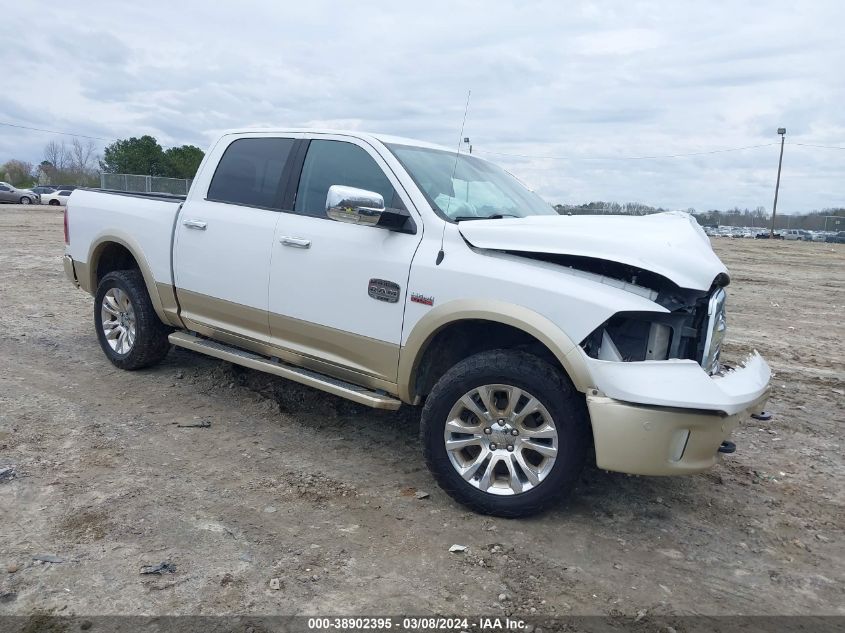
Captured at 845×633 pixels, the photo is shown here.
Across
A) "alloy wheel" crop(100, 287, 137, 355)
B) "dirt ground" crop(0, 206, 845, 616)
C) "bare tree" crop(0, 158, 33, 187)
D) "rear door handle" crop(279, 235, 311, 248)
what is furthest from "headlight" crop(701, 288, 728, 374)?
"bare tree" crop(0, 158, 33, 187)

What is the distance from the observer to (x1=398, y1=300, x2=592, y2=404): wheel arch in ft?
11.4

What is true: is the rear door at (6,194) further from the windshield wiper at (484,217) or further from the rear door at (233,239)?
the windshield wiper at (484,217)

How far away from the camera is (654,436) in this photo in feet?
10.8

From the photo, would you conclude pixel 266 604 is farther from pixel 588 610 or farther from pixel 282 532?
pixel 588 610

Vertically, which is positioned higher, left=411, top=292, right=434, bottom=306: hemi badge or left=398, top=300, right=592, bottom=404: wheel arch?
left=411, top=292, right=434, bottom=306: hemi badge

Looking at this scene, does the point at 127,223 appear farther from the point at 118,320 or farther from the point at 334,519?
the point at 334,519

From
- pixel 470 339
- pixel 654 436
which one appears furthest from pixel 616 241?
pixel 470 339

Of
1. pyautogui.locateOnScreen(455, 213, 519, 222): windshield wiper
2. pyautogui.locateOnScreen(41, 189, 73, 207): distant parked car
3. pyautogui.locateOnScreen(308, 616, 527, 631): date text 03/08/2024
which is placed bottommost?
pyautogui.locateOnScreen(308, 616, 527, 631): date text 03/08/2024

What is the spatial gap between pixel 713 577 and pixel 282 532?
2.11 m

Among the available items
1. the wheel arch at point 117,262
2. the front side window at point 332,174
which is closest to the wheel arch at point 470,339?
the front side window at point 332,174

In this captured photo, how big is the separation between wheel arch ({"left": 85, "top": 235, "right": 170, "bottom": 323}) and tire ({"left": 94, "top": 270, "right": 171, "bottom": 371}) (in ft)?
0.33

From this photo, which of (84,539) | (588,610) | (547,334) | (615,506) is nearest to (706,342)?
(547,334)

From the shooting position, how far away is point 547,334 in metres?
3.49

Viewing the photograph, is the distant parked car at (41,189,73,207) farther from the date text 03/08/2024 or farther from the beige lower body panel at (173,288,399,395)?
the date text 03/08/2024
